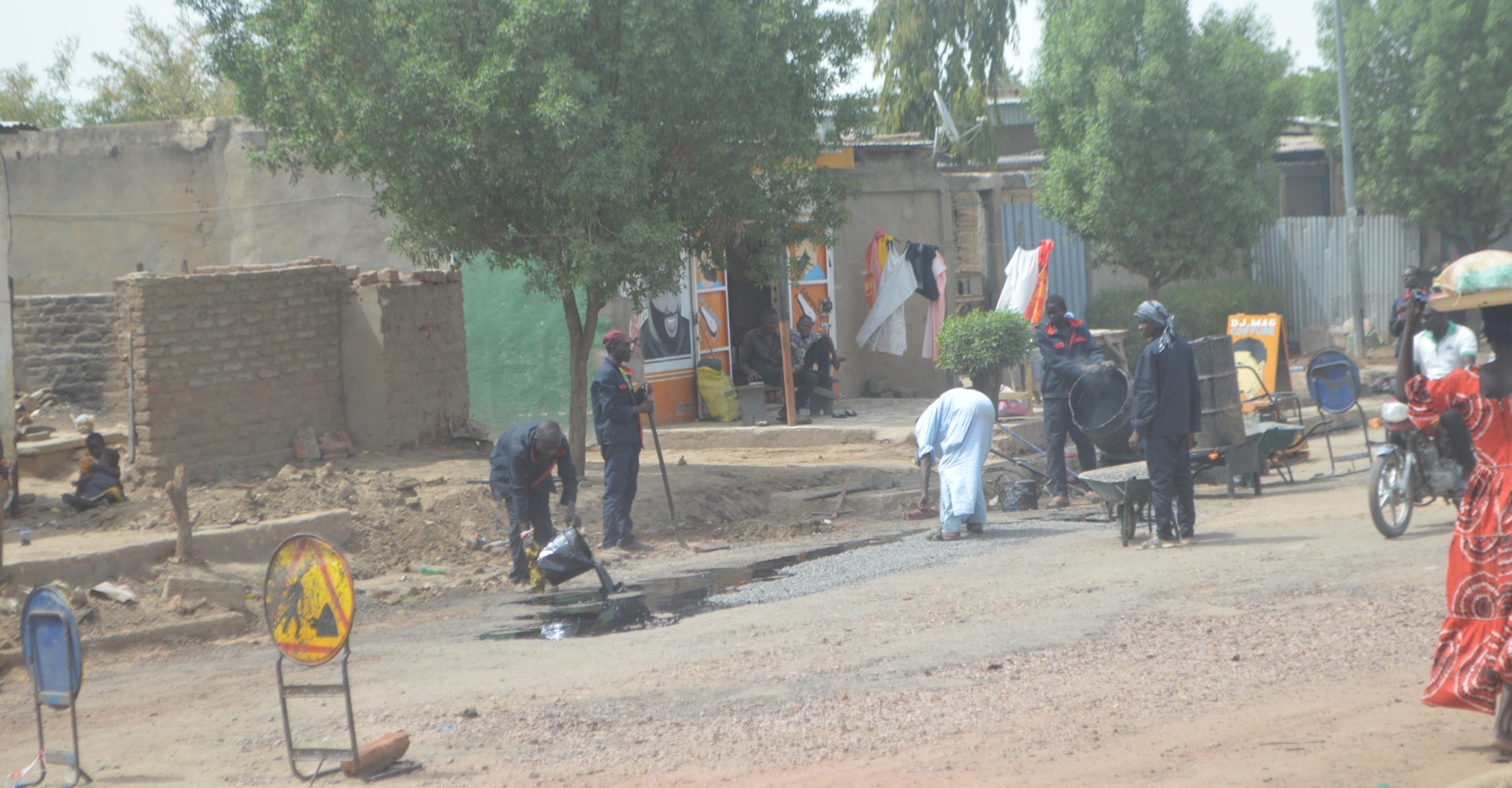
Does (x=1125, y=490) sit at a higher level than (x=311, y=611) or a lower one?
lower

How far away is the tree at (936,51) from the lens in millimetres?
28516

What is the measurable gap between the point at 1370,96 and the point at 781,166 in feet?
58.1

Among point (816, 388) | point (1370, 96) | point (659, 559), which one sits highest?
point (1370, 96)

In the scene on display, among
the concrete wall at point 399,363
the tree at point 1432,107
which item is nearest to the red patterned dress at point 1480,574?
the concrete wall at point 399,363

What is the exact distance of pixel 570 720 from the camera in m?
5.98

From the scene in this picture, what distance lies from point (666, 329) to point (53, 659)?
12.5 m

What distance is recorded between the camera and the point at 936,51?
29.2 meters

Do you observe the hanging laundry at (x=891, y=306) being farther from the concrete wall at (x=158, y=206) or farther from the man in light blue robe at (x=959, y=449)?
the man in light blue robe at (x=959, y=449)

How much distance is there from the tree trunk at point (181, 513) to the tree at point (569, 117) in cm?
348

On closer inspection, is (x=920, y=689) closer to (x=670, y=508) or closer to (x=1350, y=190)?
(x=670, y=508)

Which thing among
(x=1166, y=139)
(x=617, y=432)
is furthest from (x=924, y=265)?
→ (x=617, y=432)

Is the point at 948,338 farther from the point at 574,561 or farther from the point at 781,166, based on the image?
the point at 574,561

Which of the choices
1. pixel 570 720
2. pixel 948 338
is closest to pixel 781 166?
pixel 948 338

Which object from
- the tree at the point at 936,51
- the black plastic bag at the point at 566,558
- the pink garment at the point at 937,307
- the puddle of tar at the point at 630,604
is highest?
the tree at the point at 936,51
